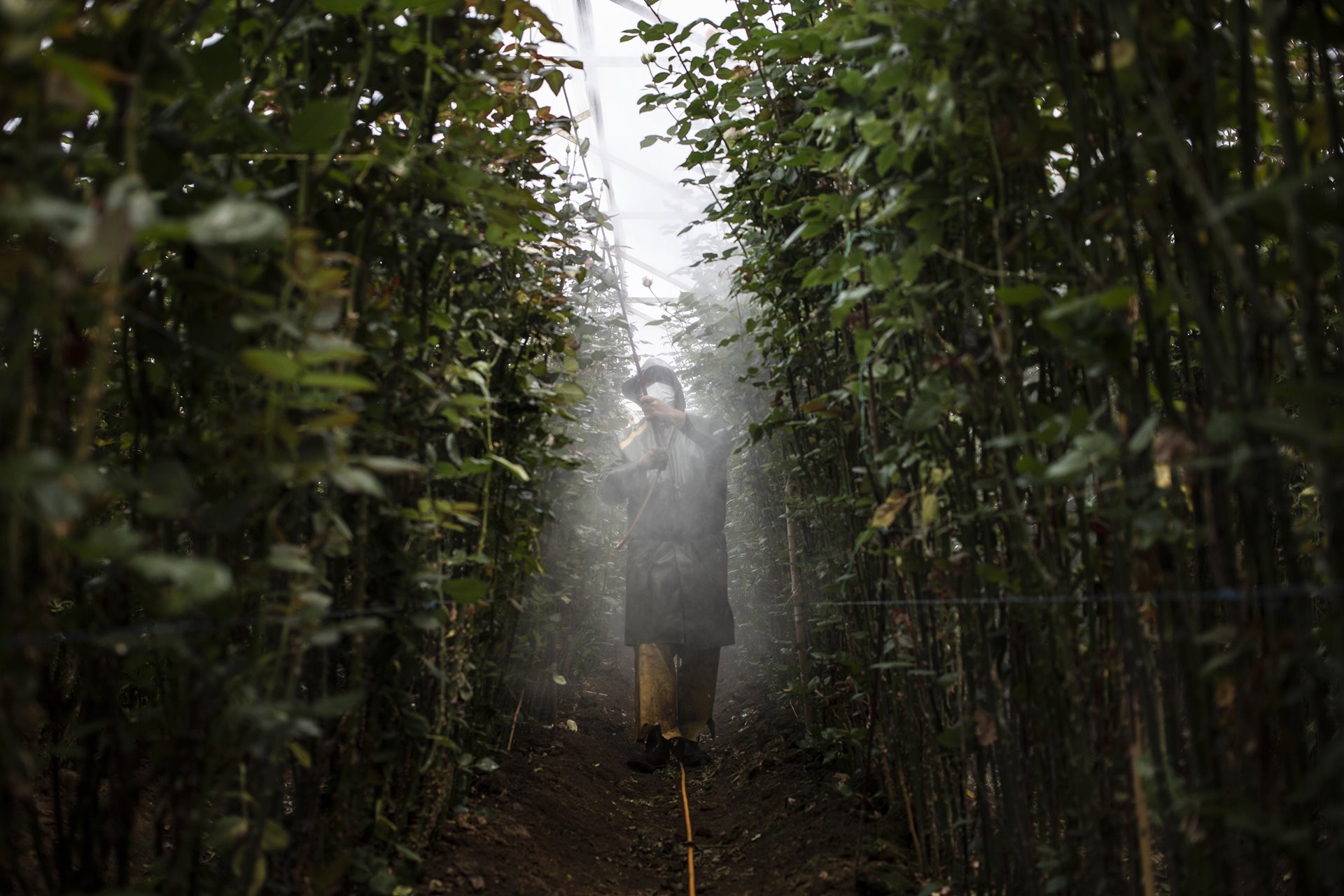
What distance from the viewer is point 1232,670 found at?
983 mm

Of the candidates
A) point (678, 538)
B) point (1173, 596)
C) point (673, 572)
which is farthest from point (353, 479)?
point (678, 538)

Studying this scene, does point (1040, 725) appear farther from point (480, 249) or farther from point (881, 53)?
point (480, 249)

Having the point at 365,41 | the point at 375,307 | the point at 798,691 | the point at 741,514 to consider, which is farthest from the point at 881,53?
the point at 741,514

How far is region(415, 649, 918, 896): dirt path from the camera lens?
7.85 feet

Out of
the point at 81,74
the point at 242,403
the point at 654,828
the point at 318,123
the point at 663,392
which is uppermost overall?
the point at 663,392

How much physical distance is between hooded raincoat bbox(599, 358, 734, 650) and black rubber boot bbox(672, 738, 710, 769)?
0.51 metres

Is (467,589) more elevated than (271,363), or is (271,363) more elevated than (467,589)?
(271,363)

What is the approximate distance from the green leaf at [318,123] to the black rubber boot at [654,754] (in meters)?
4.05

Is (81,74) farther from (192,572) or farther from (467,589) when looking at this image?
(467,589)

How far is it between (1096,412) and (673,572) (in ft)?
12.4

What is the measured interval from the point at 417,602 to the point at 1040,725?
1084mm

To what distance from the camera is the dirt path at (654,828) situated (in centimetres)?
239

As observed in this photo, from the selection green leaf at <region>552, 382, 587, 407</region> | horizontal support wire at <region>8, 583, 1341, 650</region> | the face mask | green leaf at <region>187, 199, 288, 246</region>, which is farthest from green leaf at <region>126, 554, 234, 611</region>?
the face mask

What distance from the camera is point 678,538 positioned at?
16.3ft
